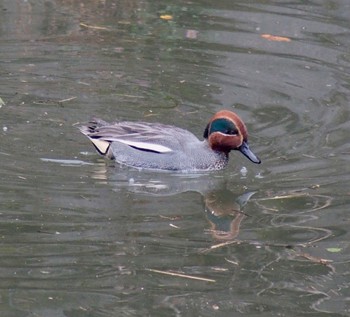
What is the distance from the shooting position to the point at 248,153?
1023 cm

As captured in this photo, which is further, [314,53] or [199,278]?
[314,53]

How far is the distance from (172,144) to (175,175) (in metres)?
0.37

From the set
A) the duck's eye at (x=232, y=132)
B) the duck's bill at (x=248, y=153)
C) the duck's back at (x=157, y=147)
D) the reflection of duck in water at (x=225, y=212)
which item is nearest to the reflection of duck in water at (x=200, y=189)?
the reflection of duck in water at (x=225, y=212)

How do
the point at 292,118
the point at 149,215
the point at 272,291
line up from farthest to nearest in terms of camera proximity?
the point at 292,118
the point at 149,215
the point at 272,291

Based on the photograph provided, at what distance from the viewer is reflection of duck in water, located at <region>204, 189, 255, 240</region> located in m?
8.55

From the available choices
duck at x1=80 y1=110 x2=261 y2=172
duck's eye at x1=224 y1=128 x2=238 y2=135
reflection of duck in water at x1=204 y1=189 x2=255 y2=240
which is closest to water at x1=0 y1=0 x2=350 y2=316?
reflection of duck in water at x1=204 y1=189 x2=255 y2=240

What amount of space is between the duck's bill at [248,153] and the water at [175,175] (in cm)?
11

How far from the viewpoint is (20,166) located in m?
9.81

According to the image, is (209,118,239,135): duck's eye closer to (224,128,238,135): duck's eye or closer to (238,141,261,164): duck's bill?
(224,128,238,135): duck's eye

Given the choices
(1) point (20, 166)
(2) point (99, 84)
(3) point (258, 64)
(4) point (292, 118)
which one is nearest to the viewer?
(1) point (20, 166)

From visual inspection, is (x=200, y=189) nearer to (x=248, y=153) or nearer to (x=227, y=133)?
(x=248, y=153)

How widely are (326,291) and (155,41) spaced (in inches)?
283

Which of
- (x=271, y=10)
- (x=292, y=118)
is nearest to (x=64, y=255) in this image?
(x=292, y=118)

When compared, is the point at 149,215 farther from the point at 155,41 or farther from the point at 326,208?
the point at 155,41
